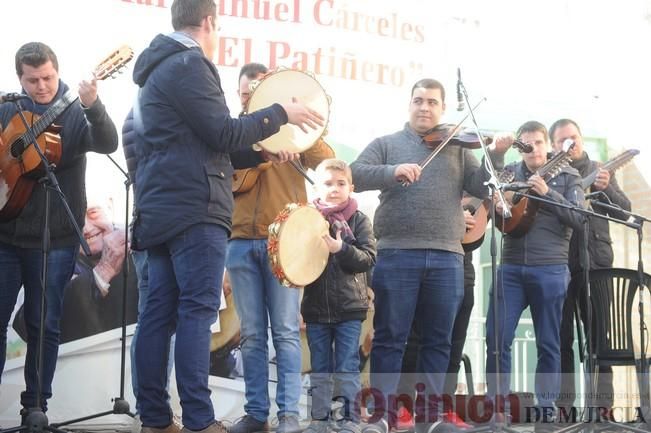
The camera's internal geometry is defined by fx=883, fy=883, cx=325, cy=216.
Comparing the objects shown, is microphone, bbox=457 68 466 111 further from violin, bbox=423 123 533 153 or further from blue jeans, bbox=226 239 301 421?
blue jeans, bbox=226 239 301 421

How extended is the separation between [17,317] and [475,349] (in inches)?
116

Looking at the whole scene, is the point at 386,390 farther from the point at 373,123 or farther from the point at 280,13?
the point at 280,13

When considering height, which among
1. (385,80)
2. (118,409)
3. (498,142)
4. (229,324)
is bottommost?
(118,409)

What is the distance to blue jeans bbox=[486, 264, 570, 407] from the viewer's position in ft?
17.0

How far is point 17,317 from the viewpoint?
16.1ft

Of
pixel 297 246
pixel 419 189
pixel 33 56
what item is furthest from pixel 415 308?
pixel 33 56

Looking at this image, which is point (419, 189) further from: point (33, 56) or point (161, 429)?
point (33, 56)

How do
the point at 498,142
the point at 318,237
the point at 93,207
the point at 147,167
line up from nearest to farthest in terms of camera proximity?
the point at 147,167, the point at 318,237, the point at 498,142, the point at 93,207

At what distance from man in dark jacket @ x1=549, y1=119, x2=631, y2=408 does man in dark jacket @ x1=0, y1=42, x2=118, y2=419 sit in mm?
2991

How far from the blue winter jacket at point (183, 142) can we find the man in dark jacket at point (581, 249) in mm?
2814

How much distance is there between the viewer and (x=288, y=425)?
4309 mm

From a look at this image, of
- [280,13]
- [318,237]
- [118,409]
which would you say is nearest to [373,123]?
[280,13]

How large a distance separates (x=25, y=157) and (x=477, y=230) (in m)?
2.67

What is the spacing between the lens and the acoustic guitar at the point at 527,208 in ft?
17.3
